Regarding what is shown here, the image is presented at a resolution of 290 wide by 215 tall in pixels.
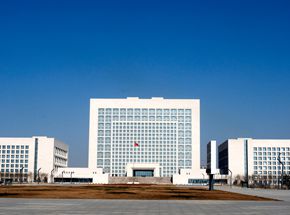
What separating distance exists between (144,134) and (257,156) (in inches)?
1648

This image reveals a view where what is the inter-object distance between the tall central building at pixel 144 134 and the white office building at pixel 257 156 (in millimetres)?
14058

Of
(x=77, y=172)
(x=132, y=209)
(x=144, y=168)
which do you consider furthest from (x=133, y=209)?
(x=77, y=172)

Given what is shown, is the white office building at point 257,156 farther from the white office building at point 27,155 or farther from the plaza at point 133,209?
the plaza at point 133,209

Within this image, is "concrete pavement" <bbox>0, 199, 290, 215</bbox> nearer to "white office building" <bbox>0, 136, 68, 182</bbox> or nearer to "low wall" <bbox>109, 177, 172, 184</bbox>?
"low wall" <bbox>109, 177, 172, 184</bbox>

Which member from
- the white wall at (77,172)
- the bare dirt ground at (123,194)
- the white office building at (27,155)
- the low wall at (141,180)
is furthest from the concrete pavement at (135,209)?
the white office building at (27,155)

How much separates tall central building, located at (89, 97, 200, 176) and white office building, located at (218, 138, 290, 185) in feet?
46.1

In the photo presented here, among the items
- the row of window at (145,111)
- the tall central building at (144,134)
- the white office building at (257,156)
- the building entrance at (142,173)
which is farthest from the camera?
the row of window at (145,111)

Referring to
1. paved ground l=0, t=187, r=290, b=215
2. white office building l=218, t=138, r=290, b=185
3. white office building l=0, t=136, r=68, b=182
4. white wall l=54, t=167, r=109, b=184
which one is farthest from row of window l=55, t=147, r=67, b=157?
paved ground l=0, t=187, r=290, b=215

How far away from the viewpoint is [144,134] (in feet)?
535

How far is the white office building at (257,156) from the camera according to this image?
538ft

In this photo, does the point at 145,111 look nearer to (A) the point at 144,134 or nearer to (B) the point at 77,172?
(A) the point at 144,134

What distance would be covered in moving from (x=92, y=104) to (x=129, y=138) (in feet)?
61.1

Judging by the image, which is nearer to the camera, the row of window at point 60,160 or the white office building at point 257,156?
the white office building at point 257,156

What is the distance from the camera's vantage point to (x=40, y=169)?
534 feet
